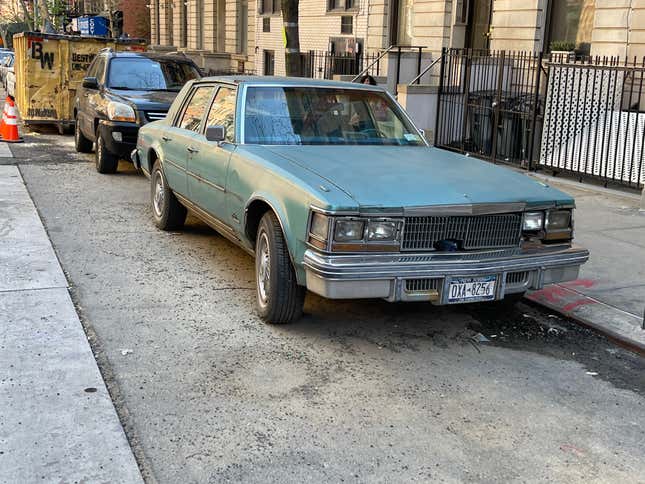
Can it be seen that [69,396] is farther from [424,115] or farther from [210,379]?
[424,115]

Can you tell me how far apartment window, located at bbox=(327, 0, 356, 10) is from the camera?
76.2ft

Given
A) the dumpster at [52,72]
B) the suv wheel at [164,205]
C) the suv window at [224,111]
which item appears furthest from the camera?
the dumpster at [52,72]

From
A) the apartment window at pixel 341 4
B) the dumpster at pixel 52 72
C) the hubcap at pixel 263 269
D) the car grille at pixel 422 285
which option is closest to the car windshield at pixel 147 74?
the dumpster at pixel 52 72

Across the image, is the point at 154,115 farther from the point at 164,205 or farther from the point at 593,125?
the point at 593,125

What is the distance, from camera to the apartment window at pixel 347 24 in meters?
22.9

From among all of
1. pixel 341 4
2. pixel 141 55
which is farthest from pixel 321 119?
pixel 341 4

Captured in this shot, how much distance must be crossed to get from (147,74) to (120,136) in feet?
5.65

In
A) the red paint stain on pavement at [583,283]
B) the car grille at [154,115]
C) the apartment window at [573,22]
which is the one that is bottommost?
the red paint stain on pavement at [583,283]

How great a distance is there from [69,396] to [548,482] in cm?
257

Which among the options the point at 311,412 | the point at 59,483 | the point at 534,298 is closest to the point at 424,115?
the point at 534,298

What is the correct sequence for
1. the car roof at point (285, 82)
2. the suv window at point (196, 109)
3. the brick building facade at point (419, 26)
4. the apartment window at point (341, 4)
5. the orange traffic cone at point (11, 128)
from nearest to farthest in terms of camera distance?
1. the car roof at point (285, 82)
2. the suv window at point (196, 109)
3. the brick building facade at point (419, 26)
4. the orange traffic cone at point (11, 128)
5. the apartment window at point (341, 4)

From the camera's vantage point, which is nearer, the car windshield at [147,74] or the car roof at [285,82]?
the car roof at [285,82]

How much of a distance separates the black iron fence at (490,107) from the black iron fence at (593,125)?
351mm

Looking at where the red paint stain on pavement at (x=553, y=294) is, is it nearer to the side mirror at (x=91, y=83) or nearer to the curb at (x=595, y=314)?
the curb at (x=595, y=314)
